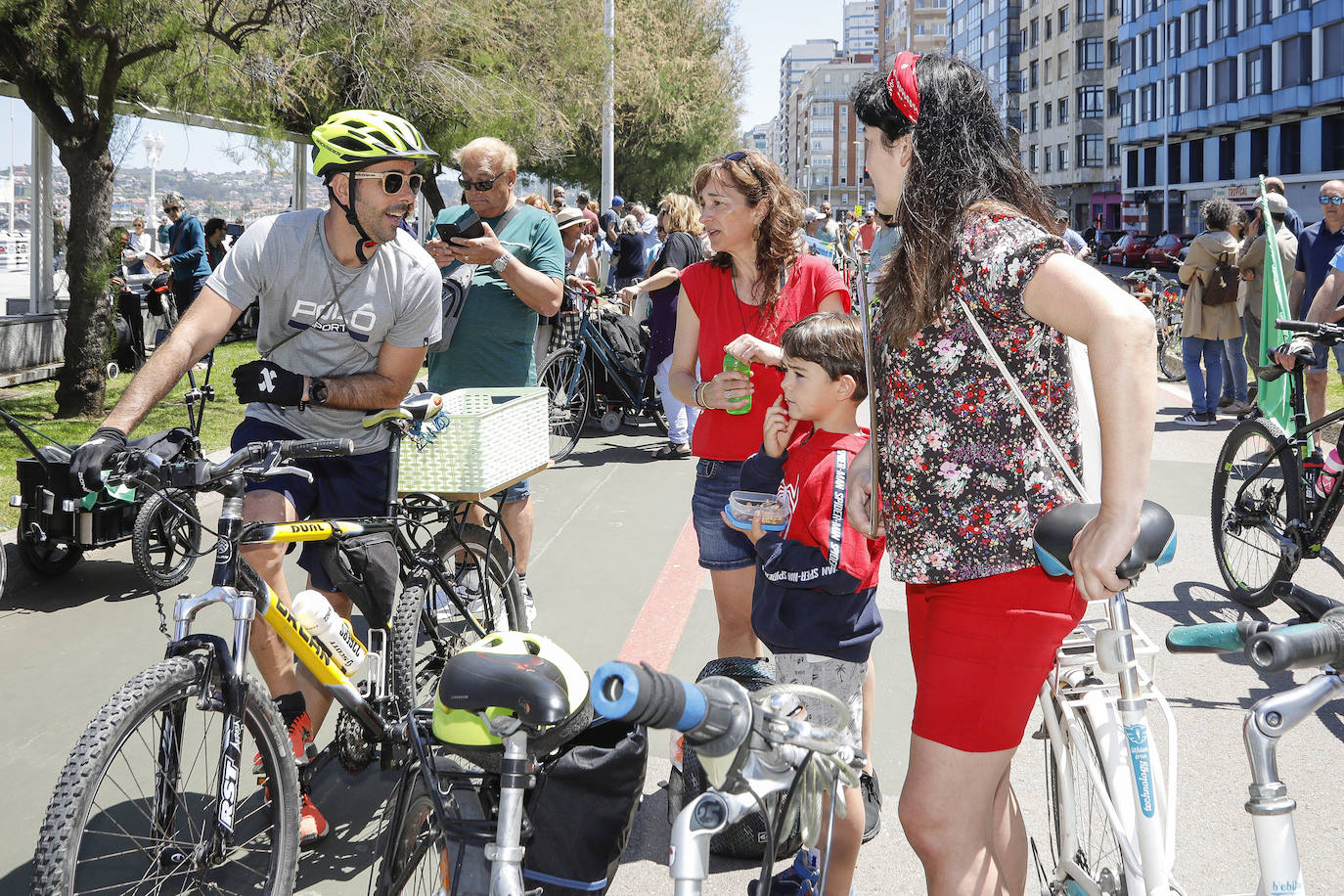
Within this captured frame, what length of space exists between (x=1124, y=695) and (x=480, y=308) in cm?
332

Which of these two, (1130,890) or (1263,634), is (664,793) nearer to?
(1130,890)

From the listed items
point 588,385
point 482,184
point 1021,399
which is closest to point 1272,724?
point 1021,399

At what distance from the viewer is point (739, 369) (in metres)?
3.63

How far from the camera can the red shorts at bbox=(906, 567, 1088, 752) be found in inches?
90.9

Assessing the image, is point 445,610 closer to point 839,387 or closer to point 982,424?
point 839,387

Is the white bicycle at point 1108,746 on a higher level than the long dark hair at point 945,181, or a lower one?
lower

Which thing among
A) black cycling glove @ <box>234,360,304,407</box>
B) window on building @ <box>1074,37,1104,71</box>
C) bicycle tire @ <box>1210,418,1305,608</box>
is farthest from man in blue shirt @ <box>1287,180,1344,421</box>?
window on building @ <box>1074,37,1104,71</box>

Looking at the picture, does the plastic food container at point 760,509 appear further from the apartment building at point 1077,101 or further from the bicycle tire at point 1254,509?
the apartment building at point 1077,101

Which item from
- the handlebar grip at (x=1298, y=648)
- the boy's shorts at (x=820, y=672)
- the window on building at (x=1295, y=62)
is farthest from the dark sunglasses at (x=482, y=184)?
the window on building at (x=1295, y=62)

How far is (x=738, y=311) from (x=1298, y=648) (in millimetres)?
2469

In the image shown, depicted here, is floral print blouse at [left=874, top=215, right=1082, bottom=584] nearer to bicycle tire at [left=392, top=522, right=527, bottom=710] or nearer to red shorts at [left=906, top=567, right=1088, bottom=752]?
red shorts at [left=906, top=567, right=1088, bottom=752]

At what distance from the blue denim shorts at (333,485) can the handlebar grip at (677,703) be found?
7.36 feet

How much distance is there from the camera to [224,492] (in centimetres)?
283

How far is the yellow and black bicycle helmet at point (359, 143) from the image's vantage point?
3.39 metres
